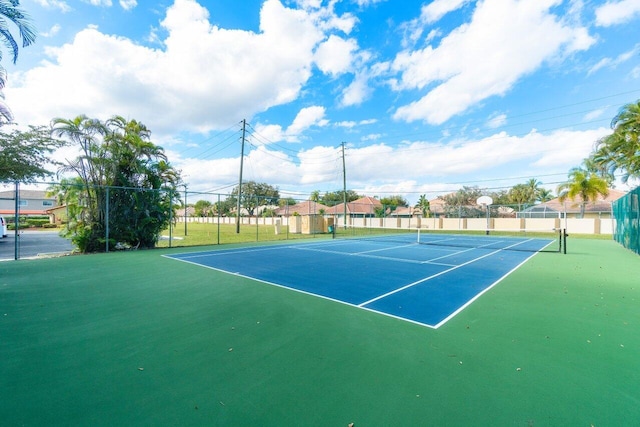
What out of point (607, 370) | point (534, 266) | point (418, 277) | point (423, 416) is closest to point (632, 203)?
point (534, 266)

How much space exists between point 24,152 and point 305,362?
15.8 m

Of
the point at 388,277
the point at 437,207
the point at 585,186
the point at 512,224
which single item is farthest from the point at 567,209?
the point at 388,277

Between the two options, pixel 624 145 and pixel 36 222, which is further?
pixel 36 222

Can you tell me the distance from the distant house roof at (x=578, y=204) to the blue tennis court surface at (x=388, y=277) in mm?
24783

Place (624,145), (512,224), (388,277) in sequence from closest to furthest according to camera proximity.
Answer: (388,277), (624,145), (512,224)

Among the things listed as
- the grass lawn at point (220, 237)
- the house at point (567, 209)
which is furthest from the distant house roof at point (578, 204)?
the grass lawn at point (220, 237)

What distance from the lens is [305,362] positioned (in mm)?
3186

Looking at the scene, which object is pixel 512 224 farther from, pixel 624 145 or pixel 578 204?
pixel 624 145

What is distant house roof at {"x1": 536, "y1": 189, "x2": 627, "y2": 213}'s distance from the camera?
94.8ft

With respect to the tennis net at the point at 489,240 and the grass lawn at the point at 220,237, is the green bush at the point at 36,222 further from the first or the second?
the tennis net at the point at 489,240

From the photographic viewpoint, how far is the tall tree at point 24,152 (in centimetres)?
1197

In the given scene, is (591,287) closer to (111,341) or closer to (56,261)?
(111,341)

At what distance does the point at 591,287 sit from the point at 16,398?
9745 millimetres

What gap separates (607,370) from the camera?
3.06 meters
